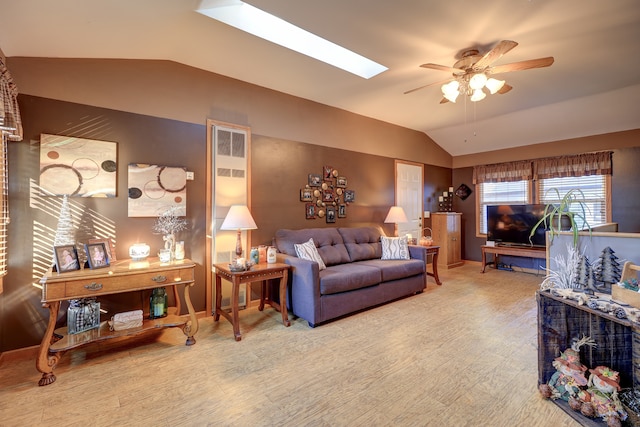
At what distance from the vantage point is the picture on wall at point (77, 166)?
2518 mm

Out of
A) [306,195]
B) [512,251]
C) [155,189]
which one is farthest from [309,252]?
[512,251]

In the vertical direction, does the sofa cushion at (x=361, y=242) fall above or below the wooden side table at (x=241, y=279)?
above

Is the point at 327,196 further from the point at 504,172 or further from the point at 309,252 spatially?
the point at 504,172

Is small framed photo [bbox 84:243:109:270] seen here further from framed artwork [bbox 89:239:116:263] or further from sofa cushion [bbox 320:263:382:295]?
sofa cushion [bbox 320:263:382:295]

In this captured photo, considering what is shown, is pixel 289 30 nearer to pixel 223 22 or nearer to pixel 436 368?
pixel 223 22

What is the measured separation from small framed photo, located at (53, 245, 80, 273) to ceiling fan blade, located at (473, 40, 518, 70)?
147 inches

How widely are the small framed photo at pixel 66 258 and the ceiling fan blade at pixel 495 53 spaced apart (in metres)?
3.73

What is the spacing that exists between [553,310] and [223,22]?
130 inches

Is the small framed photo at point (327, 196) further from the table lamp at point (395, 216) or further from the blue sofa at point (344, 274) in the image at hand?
the table lamp at point (395, 216)

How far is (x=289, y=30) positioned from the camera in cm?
281

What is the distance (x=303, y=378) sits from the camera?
6.95ft

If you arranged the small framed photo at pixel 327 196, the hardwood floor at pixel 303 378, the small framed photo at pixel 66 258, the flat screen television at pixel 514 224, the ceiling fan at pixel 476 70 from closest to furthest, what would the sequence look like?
the hardwood floor at pixel 303 378 → the small framed photo at pixel 66 258 → the ceiling fan at pixel 476 70 → the small framed photo at pixel 327 196 → the flat screen television at pixel 514 224

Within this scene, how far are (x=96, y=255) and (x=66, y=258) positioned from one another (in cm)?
19

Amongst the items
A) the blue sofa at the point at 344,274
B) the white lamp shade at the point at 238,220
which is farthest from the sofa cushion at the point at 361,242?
the white lamp shade at the point at 238,220
